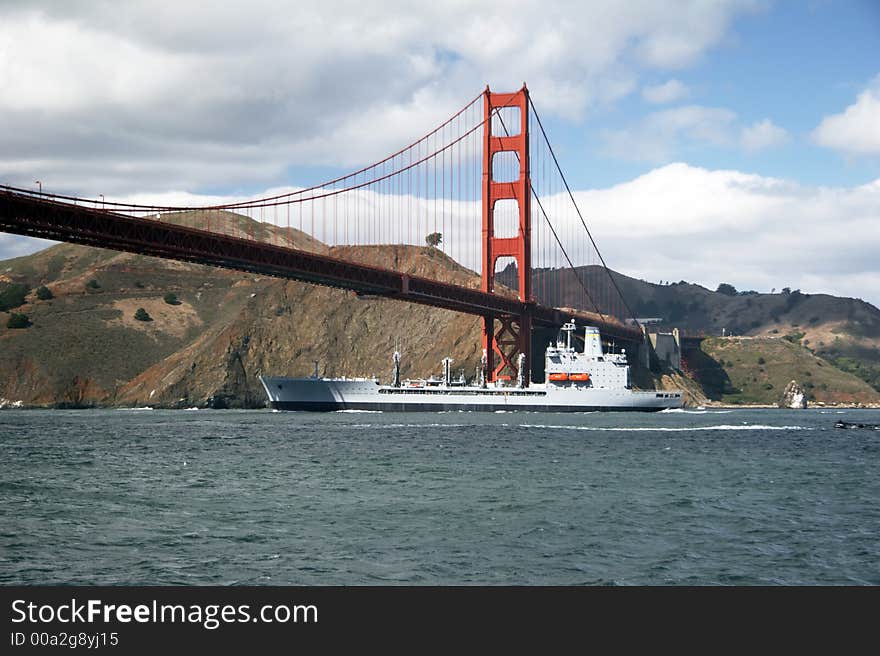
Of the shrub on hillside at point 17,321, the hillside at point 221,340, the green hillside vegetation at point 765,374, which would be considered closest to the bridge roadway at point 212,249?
the hillside at point 221,340

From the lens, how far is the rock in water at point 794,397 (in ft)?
497

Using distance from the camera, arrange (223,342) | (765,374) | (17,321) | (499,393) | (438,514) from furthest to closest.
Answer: (765,374)
(17,321)
(223,342)
(499,393)
(438,514)

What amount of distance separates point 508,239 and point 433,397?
18.3 m

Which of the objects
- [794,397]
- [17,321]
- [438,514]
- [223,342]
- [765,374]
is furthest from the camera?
[765,374]

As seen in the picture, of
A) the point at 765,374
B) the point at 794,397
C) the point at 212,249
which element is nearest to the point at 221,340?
the point at 212,249

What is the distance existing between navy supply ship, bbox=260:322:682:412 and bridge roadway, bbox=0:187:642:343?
7283 mm

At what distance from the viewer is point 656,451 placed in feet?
148

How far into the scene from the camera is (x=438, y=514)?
24.7 metres

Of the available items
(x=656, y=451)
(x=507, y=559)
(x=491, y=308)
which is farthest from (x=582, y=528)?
(x=491, y=308)

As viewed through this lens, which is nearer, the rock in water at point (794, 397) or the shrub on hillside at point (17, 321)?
the shrub on hillside at point (17, 321)

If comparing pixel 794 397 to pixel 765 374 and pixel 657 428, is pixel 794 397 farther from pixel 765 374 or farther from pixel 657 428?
pixel 657 428

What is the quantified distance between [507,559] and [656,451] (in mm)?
27351

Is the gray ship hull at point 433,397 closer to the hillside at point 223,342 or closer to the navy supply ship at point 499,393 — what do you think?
the navy supply ship at point 499,393
